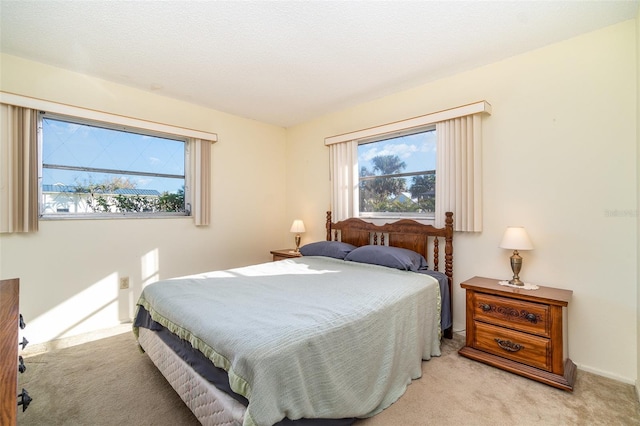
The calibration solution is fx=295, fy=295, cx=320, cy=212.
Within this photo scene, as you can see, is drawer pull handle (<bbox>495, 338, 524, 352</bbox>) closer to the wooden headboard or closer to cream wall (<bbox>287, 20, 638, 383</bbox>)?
cream wall (<bbox>287, 20, 638, 383</bbox>)

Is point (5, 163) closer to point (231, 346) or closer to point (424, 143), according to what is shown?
point (231, 346)

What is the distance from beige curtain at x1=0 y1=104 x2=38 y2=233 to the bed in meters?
1.43

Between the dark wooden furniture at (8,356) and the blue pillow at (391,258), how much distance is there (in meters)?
2.42

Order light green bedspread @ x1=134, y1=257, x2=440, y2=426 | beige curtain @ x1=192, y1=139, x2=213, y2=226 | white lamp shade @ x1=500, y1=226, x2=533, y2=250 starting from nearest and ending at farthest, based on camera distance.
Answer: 1. light green bedspread @ x1=134, y1=257, x2=440, y2=426
2. white lamp shade @ x1=500, y1=226, x2=533, y2=250
3. beige curtain @ x1=192, y1=139, x2=213, y2=226

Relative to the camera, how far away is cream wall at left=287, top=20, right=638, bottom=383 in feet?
6.75

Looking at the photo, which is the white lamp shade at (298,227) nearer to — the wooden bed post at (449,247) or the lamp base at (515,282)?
the wooden bed post at (449,247)

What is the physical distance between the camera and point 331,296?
1.93m

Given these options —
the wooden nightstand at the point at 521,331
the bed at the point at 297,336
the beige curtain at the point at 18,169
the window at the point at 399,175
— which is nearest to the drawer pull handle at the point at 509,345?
the wooden nightstand at the point at 521,331

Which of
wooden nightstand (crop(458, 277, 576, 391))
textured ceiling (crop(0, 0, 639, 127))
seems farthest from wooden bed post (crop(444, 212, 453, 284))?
textured ceiling (crop(0, 0, 639, 127))

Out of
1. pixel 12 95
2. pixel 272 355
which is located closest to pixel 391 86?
pixel 272 355

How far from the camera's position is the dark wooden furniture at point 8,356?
684 millimetres

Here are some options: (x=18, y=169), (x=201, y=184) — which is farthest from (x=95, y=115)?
(x=201, y=184)

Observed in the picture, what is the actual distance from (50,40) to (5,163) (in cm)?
110

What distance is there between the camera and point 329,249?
11.0 feet
